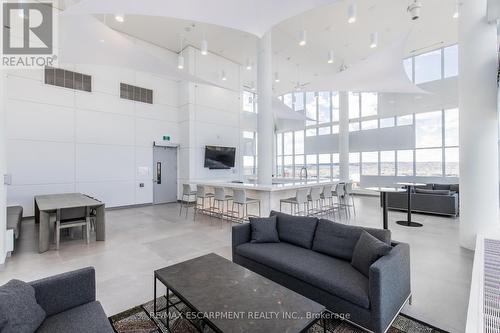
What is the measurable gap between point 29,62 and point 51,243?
468 centimetres

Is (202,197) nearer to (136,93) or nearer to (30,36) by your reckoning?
(136,93)

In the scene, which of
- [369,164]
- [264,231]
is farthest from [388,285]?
[369,164]

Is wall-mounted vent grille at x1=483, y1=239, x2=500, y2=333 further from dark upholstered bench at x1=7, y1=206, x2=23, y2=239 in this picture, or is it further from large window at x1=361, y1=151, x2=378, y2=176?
large window at x1=361, y1=151, x2=378, y2=176

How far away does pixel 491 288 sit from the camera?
1961mm

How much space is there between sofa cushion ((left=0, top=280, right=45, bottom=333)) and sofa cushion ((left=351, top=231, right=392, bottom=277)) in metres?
2.38

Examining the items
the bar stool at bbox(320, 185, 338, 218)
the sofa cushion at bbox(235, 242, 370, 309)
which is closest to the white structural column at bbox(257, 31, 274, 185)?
the bar stool at bbox(320, 185, 338, 218)

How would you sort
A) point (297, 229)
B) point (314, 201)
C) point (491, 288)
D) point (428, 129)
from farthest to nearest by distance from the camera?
point (428, 129) → point (314, 201) → point (297, 229) → point (491, 288)

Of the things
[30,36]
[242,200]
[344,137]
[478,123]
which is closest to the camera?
[478,123]

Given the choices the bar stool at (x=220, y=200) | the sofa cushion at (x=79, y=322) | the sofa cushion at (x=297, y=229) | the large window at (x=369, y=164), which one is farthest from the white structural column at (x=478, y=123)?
the large window at (x=369, y=164)

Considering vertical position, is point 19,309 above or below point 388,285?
above

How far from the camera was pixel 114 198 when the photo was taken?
729 centimetres

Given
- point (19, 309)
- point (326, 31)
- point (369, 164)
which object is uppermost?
point (326, 31)

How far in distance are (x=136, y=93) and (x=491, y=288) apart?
891cm

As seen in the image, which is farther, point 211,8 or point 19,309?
point 211,8
